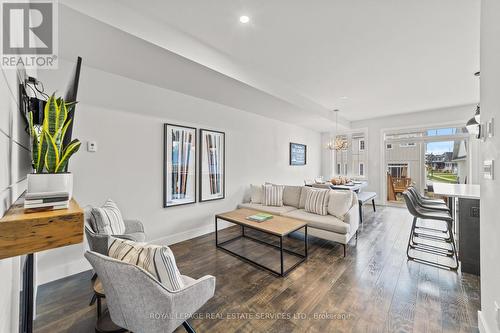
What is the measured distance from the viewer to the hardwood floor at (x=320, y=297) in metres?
1.73

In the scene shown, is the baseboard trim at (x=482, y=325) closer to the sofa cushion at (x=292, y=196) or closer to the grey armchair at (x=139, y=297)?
the grey armchair at (x=139, y=297)

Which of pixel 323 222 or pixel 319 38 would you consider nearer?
pixel 319 38

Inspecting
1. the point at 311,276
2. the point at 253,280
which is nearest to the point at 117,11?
the point at 253,280

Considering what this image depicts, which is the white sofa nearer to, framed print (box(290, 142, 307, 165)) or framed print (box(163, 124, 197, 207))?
framed print (box(163, 124, 197, 207))

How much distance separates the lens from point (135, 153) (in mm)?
2953

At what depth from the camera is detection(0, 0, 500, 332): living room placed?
1.22 meters

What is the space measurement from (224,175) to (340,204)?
213 cm

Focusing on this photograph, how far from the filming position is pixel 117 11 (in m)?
1.86

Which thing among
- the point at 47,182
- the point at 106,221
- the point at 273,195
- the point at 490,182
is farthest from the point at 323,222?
the point at 47,182

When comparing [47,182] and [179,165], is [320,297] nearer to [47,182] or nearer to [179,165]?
[47,182]

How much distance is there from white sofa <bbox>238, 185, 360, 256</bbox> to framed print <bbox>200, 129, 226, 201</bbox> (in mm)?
731

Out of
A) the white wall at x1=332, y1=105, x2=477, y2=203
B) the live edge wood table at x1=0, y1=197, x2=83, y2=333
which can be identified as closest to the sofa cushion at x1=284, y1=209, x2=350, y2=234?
the live edge wood table at x1=0, y1=197, x2=83, y2=333

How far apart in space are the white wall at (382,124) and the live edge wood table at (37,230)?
717 centimetres

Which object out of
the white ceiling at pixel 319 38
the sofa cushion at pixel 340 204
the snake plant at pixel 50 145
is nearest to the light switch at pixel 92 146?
the white ceiling at pixel 319 38
